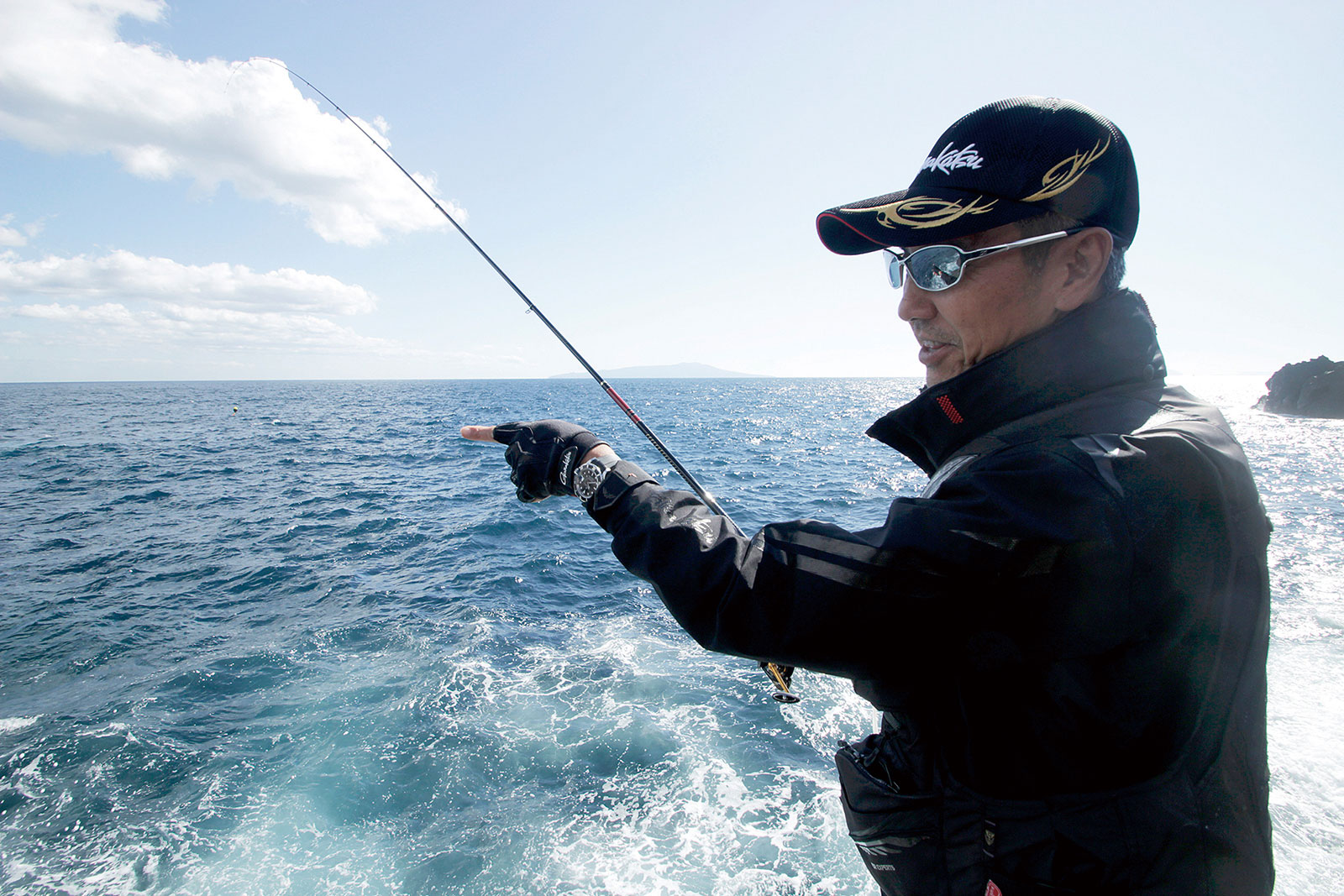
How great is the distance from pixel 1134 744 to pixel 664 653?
8.96 metres

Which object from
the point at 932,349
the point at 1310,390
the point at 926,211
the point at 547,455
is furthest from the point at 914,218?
the point at 1310,390

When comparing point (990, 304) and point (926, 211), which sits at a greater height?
point (926, 211)

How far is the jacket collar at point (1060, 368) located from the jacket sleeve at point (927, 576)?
11.6 inches

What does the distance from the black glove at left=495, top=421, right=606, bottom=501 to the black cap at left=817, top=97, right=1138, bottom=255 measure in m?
1.15

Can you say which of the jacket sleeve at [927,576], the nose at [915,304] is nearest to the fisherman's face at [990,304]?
the nose at [915,304]

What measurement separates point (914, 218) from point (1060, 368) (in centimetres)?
54

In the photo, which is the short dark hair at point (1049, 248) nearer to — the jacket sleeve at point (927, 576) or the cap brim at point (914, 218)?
the cap brim at point (914, 218)

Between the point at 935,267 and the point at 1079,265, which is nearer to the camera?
the point at 1079,265

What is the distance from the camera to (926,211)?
5.24 ft

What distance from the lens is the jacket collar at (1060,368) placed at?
1415mm

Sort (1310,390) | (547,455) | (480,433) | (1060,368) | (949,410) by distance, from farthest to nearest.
Answer: (1310,390), (480,433), (547,455), (949,410), (1060,368)

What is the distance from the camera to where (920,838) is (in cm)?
153

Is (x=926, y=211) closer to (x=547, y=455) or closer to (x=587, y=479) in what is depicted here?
(x=587, y=479)

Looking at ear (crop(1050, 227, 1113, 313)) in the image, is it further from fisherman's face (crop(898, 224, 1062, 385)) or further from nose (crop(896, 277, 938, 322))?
nose (crop(896, 277, 938, 322))
